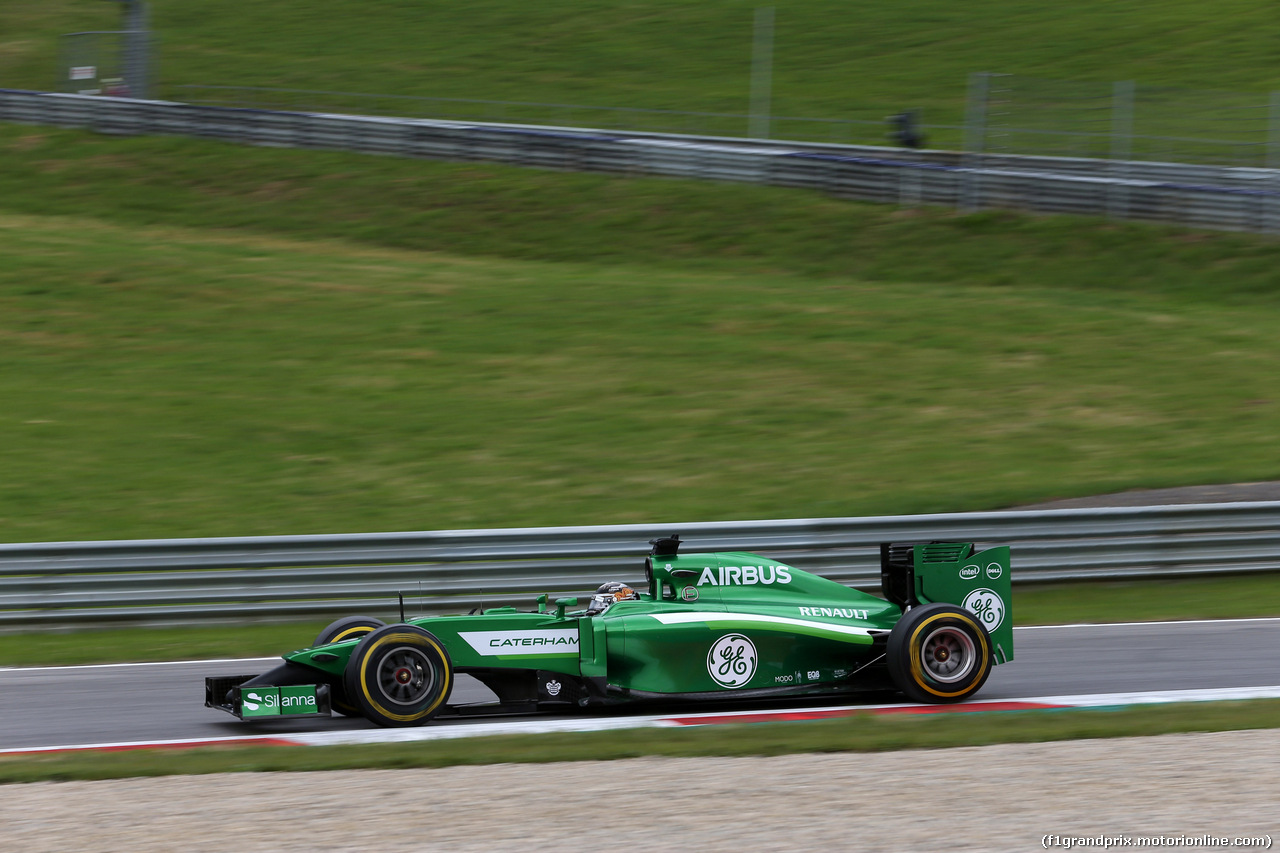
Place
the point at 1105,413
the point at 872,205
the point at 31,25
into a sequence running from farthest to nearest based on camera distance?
Result: the point at 31,25 < the point at 872,205 < the point at 1105,413

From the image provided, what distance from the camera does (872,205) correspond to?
29516mm

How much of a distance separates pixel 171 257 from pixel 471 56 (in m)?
20.0

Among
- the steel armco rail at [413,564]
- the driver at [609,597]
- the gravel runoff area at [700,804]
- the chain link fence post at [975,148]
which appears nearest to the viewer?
the gravel runoff area at [700,804]

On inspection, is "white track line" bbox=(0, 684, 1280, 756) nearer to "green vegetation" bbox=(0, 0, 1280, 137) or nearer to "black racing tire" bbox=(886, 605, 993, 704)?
"black racing tire" bbox=(886, 605, 993, 704)

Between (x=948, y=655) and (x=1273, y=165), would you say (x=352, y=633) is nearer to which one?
(x=948, y=655)

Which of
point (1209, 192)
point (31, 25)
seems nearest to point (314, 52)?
point (31, 25)

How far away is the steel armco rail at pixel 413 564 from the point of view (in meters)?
12.4

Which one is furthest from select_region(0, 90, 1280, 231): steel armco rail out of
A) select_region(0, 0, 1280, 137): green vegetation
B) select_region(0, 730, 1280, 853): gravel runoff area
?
select_region(0, 730, 1280, 853): gravel runoff area

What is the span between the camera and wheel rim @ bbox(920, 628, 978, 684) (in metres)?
9.18

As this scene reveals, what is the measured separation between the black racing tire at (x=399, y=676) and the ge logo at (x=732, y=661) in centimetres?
156

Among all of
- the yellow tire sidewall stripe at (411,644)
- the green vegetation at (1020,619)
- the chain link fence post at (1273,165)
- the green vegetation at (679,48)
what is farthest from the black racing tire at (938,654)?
the green vegetation at (679,48)

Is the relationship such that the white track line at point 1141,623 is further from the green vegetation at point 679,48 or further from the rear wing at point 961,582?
the green vegetation at point 679,48

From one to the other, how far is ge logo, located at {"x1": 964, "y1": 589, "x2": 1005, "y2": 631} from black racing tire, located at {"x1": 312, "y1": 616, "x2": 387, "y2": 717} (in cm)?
373

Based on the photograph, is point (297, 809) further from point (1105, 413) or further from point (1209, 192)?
point (1209, 192)
